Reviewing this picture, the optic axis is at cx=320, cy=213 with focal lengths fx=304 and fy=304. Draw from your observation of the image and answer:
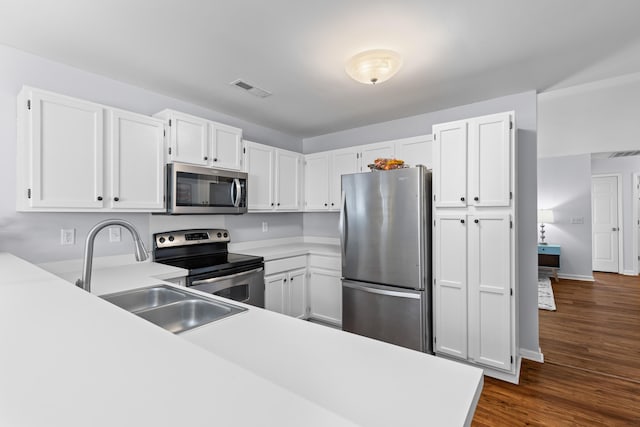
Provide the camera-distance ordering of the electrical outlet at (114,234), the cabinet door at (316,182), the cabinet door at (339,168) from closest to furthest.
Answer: the electrical outlet at (114,234), the cabinet door at (339,168), the cabinet door at (316,182)

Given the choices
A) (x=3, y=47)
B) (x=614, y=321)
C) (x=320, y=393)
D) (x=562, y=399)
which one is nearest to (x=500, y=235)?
(x=562, y=399)

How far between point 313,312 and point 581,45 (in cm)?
326

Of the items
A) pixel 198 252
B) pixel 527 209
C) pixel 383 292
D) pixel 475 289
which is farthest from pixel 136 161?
pixel 527 209

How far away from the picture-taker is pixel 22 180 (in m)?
1.87

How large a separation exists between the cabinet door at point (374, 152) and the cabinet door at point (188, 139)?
5.52ft

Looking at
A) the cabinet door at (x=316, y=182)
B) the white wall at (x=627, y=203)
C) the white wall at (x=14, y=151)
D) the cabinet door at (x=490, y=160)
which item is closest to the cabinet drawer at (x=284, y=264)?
the cabinet door at (x=316, y=182)

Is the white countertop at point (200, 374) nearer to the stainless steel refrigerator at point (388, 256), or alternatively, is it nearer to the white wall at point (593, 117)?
the stainless steel refrigerator at point (388, 256)

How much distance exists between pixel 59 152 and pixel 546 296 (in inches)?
241

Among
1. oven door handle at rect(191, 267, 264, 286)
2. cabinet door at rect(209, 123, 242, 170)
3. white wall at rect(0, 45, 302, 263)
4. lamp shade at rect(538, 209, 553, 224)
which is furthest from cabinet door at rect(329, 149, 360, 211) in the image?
lamp shade at rect(538, 209, 553, 224)

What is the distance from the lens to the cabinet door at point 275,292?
3053mm

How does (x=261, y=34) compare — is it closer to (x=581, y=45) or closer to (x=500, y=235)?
(x=581, y=45)

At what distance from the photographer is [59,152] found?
197cm

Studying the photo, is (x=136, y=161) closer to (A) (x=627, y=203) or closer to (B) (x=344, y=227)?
(B) (x=344, y=227)

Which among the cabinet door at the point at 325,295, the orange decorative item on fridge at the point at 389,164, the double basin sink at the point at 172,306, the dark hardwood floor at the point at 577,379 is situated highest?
the orange decorative item on fridge at the point at 389,164
